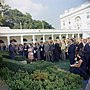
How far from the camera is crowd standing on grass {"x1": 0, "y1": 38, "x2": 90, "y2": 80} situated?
11.1 feet

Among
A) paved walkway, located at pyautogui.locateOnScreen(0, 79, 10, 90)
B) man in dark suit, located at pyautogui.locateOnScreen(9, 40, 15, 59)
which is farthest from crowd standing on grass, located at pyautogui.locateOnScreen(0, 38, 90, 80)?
paved walkway, located at pyautogui.locateOnScreen(0, 79, 10, 90)

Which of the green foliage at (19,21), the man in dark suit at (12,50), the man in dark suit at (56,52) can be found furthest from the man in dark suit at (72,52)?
the man in dark suit at (12,50)

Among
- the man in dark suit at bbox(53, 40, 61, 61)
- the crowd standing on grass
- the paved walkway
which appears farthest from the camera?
the man in dark suit at bbox(53, 40, 61, 61)

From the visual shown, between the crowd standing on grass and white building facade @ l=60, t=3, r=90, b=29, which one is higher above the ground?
white building facade @ l=60, t=3, r=90, b=29

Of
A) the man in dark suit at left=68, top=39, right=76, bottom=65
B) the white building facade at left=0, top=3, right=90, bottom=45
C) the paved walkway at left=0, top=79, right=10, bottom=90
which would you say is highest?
the white building facade at left=0, top=3, right=90, bottom=45

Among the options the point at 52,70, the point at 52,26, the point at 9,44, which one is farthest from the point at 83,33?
the point at 9,44

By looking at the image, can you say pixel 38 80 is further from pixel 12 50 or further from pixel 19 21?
pixel 19 21

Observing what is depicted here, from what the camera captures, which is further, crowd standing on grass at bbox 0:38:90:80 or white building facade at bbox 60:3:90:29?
crowd standing on grass at bbox 0:38:90:80

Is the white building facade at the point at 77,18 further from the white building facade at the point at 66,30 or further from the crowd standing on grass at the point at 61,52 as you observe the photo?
the crowd standing on grass at the point at 61,52

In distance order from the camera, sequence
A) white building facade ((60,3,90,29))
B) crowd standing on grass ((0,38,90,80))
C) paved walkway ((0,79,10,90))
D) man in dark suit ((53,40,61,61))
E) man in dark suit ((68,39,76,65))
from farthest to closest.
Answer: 1. man in dark suit ((68,39,76,65))
2. man in dark suit ((53,40,61,61))
3. crowd standing on grass ((0,38,90,80))
4. white building facade ((60,3,90,29))
5. paved walkway ((0,79,10,90))

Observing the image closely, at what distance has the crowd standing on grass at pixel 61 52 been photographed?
3.38 meters

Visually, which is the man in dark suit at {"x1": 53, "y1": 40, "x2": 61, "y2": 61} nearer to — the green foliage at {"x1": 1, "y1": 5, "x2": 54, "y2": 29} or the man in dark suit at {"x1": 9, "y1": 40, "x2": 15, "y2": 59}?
the green foliage at {"x1": 1, "y1": 5, "x2": 54, "y2": 29}

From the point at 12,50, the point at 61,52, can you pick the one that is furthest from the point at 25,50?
the point at 61,52

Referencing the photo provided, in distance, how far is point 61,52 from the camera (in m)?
3.66
